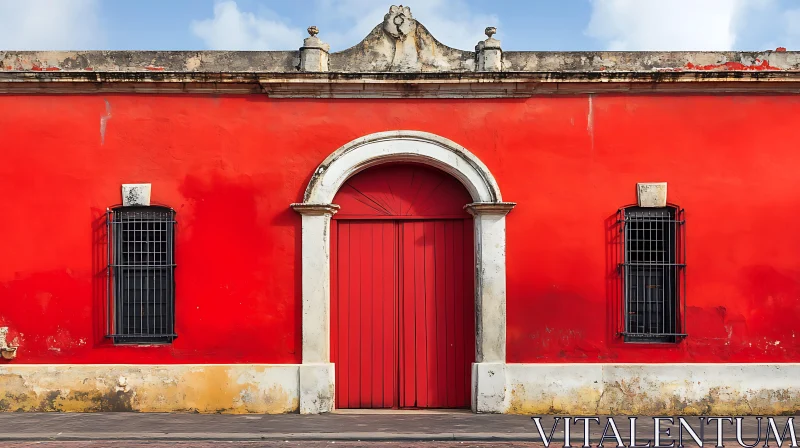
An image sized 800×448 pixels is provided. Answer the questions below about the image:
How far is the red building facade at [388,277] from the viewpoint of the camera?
10125 mm

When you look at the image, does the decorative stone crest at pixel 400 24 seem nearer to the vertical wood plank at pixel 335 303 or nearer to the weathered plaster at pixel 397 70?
the weathered plaster at pixel 397 70

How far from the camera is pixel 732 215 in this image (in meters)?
10.3

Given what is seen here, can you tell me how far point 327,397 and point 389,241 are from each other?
1905 millimetres

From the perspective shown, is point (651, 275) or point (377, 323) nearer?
point (651, 275)

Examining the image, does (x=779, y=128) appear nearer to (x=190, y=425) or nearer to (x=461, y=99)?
(x=461, y=99)

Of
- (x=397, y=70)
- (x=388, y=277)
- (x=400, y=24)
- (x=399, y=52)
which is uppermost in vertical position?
(x=400, y=24)

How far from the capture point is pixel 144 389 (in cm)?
1008

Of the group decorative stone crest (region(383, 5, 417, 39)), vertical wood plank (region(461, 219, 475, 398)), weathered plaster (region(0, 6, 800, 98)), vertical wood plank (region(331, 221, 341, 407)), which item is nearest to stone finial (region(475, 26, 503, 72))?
weathered plaster (region(0, 6, 800, 98))

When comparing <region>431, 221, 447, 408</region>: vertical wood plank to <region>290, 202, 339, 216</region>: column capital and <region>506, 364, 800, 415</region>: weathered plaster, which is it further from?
<region>290, 202, 339, 216</region>: column capital

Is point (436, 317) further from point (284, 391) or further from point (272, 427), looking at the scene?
point (272, 427)

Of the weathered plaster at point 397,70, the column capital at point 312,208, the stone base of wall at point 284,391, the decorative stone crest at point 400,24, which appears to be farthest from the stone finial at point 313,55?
the stone base of wall at point 284,391

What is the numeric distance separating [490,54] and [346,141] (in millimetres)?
1918

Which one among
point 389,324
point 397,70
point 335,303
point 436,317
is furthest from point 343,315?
point 397,70

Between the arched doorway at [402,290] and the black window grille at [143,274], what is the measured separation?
73.4 inches
